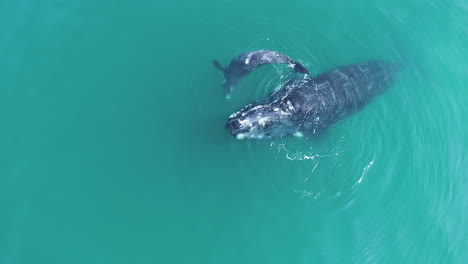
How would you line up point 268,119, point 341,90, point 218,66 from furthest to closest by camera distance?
point 218,66, point 341,90, point 268,119

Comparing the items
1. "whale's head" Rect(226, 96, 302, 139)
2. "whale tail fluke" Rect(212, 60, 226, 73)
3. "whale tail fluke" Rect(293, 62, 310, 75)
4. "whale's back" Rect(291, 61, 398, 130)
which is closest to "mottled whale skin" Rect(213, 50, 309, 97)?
"whale tail fluke" Rect(293, 62, 310, 75)

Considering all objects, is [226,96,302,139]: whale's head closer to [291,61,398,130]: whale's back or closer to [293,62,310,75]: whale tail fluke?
[291,61,398,130]: whale's back

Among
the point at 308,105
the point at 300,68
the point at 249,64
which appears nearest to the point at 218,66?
the point at 249,64

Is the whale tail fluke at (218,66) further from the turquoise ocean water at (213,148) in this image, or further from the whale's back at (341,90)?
the whale's back at (341,90)

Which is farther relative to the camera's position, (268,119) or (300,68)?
(300,68)

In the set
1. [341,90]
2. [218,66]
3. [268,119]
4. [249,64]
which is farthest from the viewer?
[218,66]

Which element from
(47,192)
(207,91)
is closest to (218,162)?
(207,91)

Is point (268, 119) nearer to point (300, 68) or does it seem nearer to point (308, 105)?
point (308, 105)
